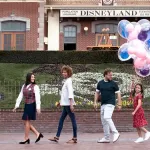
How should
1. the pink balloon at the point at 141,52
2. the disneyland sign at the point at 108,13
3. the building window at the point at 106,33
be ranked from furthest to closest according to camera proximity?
the building window at the point at 106,33 → the disneyland sign at the point at 108,13 → the pink balloon at the point at 141,52

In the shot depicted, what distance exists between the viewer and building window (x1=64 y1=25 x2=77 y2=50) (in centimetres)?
3068

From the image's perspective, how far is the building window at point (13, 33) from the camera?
2939cm

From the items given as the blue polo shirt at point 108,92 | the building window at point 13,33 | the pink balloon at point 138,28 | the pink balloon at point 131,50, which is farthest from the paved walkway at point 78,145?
the building window at point 13,33

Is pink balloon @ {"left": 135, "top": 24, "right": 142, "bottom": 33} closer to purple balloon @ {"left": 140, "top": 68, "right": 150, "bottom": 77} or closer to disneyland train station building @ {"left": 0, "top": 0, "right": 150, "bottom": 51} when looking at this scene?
purple balloon @ {"left": 140, "top": 68, "right": 150, "bottom": 77}

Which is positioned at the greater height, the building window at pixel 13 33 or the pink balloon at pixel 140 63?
the building window at pixel 13 33

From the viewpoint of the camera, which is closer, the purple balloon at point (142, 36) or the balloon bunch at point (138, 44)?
the balloon bunch at point (138, 44)

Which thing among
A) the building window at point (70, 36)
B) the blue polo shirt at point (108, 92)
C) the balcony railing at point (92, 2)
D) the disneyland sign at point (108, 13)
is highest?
the balcony railing at point (92, 2)

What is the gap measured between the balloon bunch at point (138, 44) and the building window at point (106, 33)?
1469cm

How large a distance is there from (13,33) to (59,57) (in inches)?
299

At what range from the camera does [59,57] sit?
897 inches

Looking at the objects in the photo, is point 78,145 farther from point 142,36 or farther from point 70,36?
point 70,36

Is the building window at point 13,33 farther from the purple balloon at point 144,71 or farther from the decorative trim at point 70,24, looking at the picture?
Result: the purple balloon at point 144,71

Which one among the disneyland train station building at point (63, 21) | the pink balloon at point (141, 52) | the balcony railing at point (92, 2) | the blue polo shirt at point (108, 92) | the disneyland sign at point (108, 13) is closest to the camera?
the blue polo shirt at point (108, 92)

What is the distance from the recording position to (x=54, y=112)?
15.6 metres
